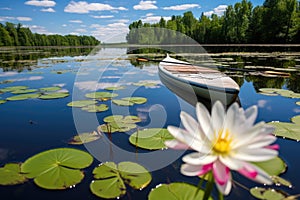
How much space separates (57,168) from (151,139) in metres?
0.81

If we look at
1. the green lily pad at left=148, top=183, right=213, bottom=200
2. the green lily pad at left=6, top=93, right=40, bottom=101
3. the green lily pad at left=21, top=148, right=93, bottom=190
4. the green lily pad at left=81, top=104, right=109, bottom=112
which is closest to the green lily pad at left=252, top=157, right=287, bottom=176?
the green lily pad at left=148, top=183, right=213, bottom=200

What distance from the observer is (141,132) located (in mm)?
2107

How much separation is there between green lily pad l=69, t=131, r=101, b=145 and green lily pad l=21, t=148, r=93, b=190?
30cm

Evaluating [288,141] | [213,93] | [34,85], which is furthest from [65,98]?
[288,141]

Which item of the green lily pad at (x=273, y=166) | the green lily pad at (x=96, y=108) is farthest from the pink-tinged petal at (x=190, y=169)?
the green lily pad at (x=96, y=108)

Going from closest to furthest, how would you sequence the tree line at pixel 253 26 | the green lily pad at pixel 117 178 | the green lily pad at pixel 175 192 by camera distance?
the green lily pad at pixel 175 192 < the green lily pad at pixel 117 178 < the tree line at pixel 253 26

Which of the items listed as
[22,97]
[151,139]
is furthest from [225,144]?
[22,97]

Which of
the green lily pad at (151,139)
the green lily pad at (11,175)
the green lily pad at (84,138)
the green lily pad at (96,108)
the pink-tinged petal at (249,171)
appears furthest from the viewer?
the green lily pad at (96,108)

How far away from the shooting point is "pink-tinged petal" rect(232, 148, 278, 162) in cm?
51

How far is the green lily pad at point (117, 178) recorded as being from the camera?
1.28 meters

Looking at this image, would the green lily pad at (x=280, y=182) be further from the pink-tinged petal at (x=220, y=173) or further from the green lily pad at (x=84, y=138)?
the green lily pad at (x=84, y=138)

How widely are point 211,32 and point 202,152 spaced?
40.8 meters

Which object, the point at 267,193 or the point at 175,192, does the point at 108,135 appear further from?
the point at 267,193

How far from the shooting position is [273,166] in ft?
4.88
